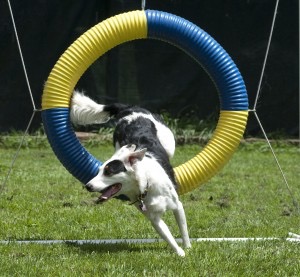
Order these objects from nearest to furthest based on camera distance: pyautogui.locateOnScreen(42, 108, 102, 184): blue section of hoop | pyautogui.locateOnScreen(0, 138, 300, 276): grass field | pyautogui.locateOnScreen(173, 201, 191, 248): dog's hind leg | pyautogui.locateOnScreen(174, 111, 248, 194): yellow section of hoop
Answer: pyautogui.locateOnScreen(0, 138, 300, 276): grass field, pyautogui.locateOnScreen(173, 201, 191, 248): dog's hind leg, pyautogui.locateOnScreen(42, 108, 102, 184): blue section of hoop, pyautogui.locateOnScreen(174, 111, 248, 194): yellow section of hoop

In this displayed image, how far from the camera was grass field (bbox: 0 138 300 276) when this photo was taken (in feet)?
17.3

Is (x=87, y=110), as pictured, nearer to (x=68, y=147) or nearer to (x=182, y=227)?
(x=68, y=147)

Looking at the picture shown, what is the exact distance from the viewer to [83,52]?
678 centimetres

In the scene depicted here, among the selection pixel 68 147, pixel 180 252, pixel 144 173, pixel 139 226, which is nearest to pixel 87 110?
pixel 68 147

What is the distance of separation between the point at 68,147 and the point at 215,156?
1264 millimetres

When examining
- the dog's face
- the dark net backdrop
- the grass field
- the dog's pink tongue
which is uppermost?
the dog's face

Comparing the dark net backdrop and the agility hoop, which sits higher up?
the agility hoop

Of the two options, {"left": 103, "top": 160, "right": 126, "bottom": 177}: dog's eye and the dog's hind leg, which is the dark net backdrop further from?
{"left": 103, "top": 160, "right": 126, "bottom": 177}: dog's eye

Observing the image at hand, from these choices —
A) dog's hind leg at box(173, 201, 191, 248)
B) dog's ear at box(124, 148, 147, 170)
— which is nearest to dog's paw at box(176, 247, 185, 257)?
dog's hind leg at box(173, 201, 191, 248)

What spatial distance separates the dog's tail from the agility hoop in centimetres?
19

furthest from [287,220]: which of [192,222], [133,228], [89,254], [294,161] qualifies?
[294,161]

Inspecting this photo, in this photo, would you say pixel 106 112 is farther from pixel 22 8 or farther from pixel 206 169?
pixel 22 8

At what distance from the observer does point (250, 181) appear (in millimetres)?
10281

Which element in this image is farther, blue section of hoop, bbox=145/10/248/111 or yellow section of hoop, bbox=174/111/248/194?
blue section of hoop, bbox=145/10/248/111
